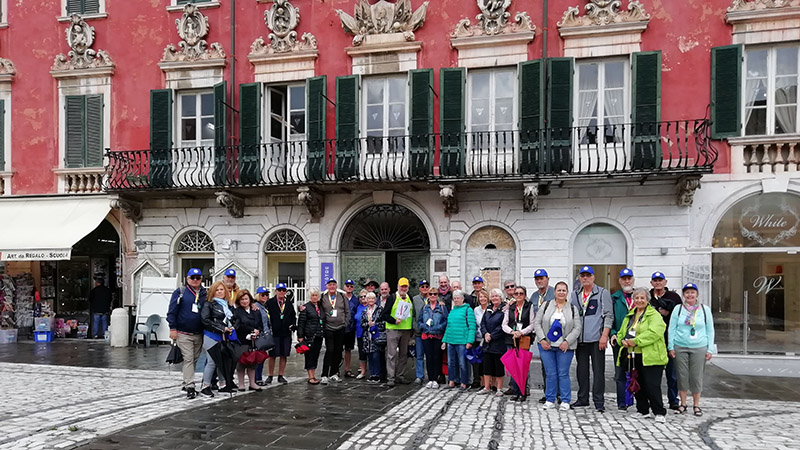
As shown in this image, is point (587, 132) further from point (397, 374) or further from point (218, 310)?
point (218, 310)

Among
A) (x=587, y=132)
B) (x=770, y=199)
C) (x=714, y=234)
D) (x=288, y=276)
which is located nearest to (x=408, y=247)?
(x=288, y=276)

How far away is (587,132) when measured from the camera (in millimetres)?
13625

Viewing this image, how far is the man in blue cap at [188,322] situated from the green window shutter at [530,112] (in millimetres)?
7566

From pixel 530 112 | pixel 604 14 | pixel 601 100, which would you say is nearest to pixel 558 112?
pixel 530 112

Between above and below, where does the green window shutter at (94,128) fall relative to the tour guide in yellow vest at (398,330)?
above

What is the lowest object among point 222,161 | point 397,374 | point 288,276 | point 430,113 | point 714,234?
point 397,374

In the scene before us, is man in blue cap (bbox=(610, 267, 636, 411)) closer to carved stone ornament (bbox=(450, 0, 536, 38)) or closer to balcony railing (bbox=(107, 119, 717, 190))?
balcony railing (bbox=(107, 119, 717, 190))

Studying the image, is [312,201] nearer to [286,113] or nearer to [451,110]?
[286,113]

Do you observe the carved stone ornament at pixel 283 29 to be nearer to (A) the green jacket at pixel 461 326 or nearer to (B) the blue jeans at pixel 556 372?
(A) the green jacket at pixel 461 326

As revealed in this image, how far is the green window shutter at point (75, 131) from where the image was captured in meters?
16.7

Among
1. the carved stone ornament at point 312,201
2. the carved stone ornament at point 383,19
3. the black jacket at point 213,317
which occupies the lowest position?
the black jacket at point 213,317

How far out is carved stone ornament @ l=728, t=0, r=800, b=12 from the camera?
12.6 metres

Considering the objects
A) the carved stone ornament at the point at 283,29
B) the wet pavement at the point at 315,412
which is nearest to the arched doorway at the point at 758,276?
the wet pavement at the point at 315,412

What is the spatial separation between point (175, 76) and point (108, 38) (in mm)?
2406
